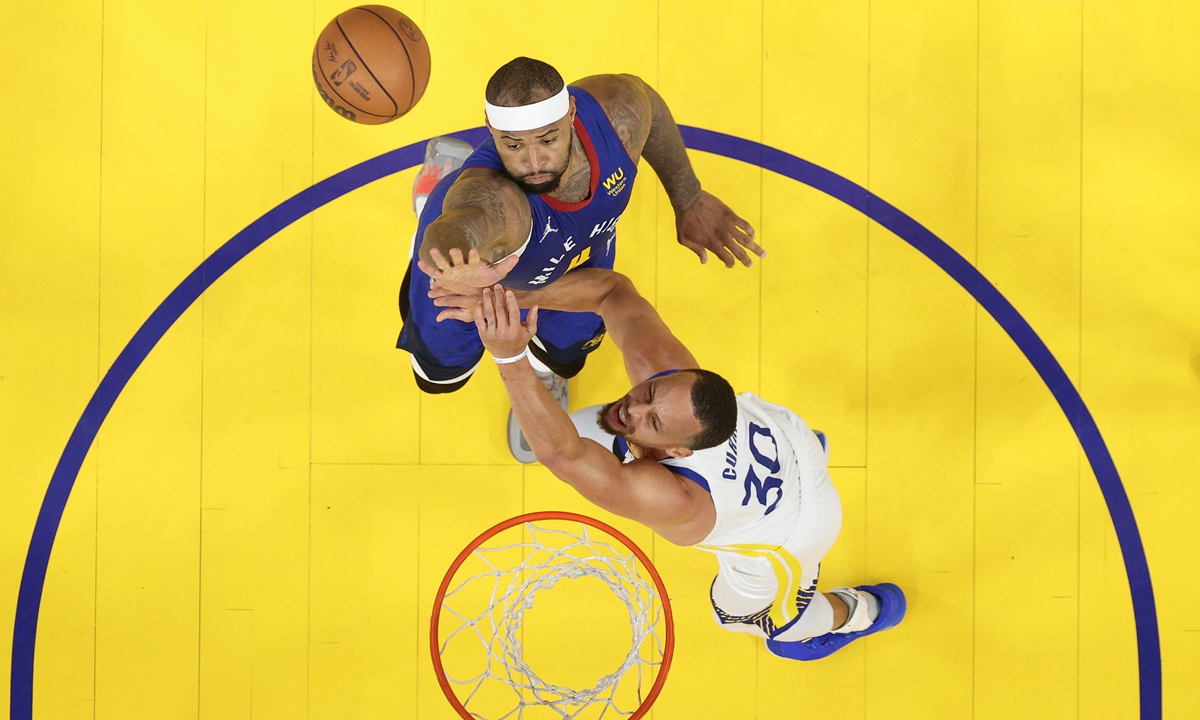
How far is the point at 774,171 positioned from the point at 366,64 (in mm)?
1990

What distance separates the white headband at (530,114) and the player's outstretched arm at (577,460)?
0.57 meters

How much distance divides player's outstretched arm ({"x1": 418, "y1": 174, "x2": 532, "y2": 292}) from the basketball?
871 millimetres

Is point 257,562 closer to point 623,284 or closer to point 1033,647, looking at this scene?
point 623,284

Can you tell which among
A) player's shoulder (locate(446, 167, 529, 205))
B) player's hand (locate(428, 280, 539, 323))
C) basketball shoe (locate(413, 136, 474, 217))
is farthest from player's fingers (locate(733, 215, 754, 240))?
player's hand (locate(428, 280, 539, 323))

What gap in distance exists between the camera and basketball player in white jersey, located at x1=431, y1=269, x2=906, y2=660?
2514 mm

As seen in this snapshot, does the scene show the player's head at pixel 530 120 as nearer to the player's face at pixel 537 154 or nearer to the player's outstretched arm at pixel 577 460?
the player's face at pixel 537 154

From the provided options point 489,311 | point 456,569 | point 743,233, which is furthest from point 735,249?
point 456,569

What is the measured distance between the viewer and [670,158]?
10.5 feet

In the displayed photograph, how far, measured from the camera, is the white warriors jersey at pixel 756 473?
9.44 ft

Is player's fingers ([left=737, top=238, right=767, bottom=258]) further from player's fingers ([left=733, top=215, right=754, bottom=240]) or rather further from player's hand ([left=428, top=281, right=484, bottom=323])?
player's hand ([left=428, top=281, right=484, bottom=323])

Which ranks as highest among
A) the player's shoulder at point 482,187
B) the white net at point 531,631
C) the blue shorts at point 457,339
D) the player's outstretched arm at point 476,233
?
the player's shoulder at point 482,187

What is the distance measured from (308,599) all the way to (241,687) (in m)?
0.53

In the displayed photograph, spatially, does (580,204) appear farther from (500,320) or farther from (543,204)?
(500,320)

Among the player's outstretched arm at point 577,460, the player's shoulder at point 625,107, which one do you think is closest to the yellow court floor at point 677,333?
the player's shoulder at point 625,107
